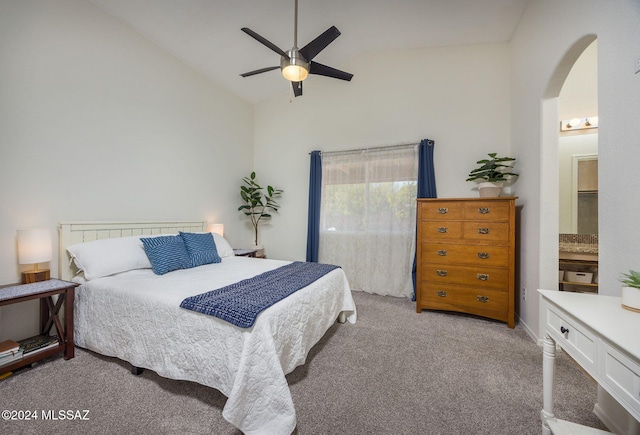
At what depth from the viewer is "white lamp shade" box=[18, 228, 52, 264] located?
194cm

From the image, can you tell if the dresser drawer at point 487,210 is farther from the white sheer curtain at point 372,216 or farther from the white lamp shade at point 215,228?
the white lamp shade at point 215,228

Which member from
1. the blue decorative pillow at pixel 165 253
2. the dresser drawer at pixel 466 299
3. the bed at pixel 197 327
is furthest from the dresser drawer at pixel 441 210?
the blue decorative pillow at pixel 165 253

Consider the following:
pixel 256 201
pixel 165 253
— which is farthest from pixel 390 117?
pixel 165 253

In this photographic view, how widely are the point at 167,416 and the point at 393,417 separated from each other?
1261mm

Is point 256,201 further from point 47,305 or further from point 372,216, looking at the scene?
point 47,305

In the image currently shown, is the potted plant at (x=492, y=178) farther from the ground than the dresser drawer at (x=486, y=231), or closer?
farther from the ground

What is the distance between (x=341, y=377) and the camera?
176cm

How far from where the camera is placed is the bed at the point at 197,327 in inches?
51.0

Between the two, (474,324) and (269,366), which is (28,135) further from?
(474,324)

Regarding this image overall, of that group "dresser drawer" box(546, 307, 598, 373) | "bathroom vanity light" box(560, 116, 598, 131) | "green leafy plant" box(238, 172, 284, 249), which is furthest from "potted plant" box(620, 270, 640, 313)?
"green leafy plant" box(238, 172, 284, 249)

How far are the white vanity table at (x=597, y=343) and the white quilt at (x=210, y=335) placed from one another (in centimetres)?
123

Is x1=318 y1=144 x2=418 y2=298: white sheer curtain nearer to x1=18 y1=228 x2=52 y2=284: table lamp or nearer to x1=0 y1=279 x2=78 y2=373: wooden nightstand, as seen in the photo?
x1=0 y1=279 x2=78 y2=373: wooden nightstand

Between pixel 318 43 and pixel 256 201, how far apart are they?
269 cm

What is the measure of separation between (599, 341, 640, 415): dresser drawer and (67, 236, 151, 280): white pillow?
3.01 m
